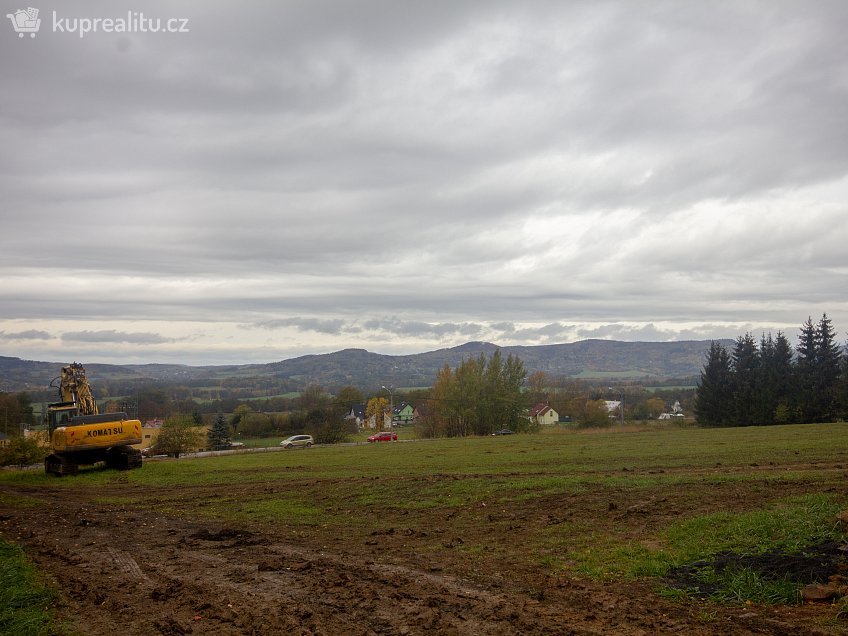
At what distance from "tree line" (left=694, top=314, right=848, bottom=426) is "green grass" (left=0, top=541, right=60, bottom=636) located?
66.9 metres

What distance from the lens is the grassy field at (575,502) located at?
10.7 m

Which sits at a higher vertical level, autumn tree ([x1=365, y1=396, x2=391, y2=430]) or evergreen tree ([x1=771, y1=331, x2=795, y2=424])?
evergreen tree ([x1=771, y1=331, x2=795, y2=424])

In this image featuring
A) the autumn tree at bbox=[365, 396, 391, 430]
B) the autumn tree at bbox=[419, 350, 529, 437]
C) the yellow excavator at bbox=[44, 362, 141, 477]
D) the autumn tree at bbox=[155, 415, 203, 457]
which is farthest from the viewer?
the autumn tree at bbox=[365, 396, 391, 430]

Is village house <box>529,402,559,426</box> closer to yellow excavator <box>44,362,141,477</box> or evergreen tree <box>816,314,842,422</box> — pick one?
evergreen tree <box>816,314,842,422</box>

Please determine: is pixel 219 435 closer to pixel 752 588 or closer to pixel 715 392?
pixel 715 392

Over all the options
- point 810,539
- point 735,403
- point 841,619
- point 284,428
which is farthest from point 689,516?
point 284,428

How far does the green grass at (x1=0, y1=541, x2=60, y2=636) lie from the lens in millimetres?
8273

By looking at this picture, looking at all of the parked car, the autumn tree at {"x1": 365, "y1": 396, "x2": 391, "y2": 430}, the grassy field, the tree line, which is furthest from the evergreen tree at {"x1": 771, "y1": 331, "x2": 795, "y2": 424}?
the autumn tree at {"x1": 365, "y1": 396, "x2": 391, "y2": 430}

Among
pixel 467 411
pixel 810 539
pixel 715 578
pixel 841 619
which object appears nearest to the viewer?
pixel 841 619

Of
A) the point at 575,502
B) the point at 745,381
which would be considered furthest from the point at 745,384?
the point at 575,502

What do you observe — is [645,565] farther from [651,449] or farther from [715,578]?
[651,449]

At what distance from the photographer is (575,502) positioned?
15.9 metres

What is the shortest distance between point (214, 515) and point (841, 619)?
47.4ft

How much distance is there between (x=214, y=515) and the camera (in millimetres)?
17469
